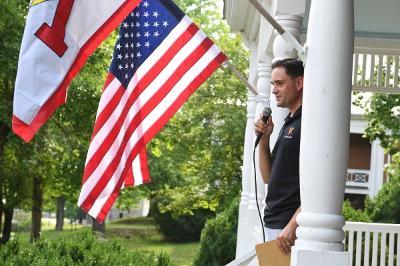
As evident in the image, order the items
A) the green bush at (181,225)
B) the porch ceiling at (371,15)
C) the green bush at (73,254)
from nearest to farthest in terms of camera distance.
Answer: the porch ceiling at (371,15) → the green bush at (73,254) → the green bush at (181,225)

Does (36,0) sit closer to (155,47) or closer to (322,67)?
(155,47)

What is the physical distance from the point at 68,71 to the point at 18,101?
0.37 meters

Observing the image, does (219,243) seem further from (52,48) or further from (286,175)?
(286,175)

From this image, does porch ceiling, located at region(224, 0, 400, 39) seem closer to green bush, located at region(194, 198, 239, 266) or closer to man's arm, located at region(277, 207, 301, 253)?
man's arm, located at region(277, 207, 301, 253)

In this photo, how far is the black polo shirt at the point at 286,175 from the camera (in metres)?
4.33

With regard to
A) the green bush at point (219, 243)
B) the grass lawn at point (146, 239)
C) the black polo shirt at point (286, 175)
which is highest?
the black polo shirt at point (286, 175)

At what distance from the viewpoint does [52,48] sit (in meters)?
5.25

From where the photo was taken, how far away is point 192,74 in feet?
18.5

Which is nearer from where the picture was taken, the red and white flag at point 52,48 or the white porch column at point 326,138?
the white porch column at point 326,138

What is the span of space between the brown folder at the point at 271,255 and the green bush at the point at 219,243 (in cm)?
935

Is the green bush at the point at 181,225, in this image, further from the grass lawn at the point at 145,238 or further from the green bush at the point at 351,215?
the green bush at the point at 351,215

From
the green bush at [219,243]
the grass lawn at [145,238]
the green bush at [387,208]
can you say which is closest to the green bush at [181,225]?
the grass lawn at [145,238]

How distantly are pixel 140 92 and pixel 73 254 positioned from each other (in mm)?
3560

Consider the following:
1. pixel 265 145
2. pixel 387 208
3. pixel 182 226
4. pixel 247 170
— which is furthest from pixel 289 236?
pixel 182 226
